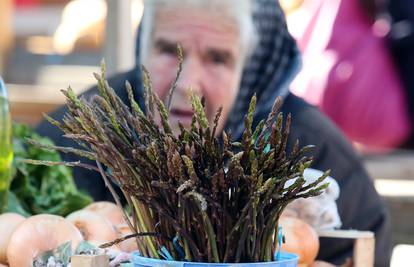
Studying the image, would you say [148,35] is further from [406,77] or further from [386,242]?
[406,77]

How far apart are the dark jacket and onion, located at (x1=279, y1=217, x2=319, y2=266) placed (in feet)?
2.26

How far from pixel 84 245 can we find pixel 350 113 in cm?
206

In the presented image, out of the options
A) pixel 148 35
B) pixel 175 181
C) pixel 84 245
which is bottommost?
pixel 84 245

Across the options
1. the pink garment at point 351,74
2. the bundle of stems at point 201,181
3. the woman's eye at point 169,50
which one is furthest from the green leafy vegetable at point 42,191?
the pink garment at point 351,74

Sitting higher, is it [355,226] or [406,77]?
[406,77]

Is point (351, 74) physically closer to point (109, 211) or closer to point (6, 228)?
point (109, 211)

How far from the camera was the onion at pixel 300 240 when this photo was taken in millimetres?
1639

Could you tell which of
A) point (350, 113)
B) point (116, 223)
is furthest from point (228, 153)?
point (350, 113)

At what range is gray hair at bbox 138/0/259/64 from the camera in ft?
7.79

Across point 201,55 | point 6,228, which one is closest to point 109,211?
point 6,228

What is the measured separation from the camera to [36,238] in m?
1.50

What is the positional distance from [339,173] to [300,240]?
2.94 feet

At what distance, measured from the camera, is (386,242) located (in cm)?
251

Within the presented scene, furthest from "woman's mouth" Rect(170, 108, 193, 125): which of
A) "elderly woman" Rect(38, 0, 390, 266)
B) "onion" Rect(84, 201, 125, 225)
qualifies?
"onion" Rect(84, 201, 125, 225)
